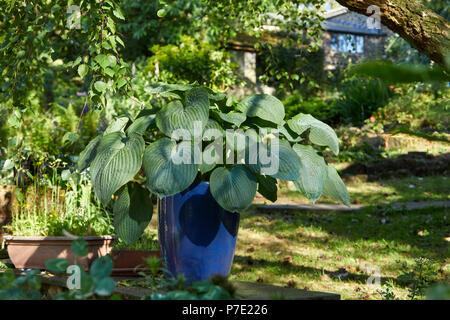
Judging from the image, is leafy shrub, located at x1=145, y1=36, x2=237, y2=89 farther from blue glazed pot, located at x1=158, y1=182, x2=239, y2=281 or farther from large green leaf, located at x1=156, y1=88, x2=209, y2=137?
blue glazed pot, located at x1=158, y1=182, x2=239, y2=281

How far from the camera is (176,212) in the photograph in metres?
2.12

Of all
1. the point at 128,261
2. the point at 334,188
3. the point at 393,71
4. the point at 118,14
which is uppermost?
the point at 118,14

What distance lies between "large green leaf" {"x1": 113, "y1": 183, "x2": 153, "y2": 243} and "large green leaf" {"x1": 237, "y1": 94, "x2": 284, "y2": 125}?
57 centimetres

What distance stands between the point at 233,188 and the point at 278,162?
212 millimetres

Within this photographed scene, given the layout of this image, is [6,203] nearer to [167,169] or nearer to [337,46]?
[167,169]

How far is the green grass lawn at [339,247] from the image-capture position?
171 inches

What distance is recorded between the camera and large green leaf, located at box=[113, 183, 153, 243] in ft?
7.20

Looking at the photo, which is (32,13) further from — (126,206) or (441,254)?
(441,254)

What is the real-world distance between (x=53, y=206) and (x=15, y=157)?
0.56 meters

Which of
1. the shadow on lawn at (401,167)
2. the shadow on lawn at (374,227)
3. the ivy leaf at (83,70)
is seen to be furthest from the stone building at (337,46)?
the ivy leaf at (83,70)

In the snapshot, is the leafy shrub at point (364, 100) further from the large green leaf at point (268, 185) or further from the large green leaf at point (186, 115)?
the large green leaf at point (186, 115)

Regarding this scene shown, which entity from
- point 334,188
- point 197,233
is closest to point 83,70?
point 197,233

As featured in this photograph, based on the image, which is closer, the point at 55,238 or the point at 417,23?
the point at 55,238

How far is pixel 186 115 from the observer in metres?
2.08
